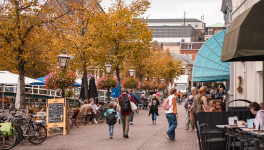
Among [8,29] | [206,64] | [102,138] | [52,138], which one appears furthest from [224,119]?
[206,64]

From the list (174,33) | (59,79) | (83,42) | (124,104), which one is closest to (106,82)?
(83,42)

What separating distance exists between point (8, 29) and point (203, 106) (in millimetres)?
8361

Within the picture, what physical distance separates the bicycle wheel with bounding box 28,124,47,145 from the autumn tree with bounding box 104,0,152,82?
52.5 feet

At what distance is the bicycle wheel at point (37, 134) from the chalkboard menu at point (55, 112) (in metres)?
2.06

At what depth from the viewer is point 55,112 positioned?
13.9 meters

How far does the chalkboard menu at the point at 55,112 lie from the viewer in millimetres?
13883

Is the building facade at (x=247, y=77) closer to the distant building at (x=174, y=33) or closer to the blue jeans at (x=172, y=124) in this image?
the blue jeans at (x=172, y=124)

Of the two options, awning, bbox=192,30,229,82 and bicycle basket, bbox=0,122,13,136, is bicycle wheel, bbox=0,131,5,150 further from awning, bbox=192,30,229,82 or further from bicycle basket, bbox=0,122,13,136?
awning, bbox=192,30,229,82

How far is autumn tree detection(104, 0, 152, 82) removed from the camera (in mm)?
27891

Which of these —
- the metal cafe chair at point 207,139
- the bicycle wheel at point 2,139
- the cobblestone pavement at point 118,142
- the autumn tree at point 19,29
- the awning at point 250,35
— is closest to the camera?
the awning at point 250,35

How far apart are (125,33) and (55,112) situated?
15.6 m

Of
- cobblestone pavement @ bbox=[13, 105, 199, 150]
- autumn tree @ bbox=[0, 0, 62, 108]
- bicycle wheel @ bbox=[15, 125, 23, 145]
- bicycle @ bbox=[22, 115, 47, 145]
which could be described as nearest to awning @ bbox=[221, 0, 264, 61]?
cobblestone pavement @ bbox=[13, 105, 199, 150]

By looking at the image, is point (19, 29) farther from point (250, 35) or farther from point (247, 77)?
point (250, 35)

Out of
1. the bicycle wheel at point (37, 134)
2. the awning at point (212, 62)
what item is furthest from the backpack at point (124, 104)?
the awning at point (212, 62)
